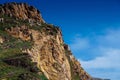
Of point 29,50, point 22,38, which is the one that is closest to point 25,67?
point 29,50

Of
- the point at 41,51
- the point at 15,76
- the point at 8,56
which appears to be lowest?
the point at 15,76

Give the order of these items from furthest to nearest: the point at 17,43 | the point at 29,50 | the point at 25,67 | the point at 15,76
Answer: the point at 17,43, the point at 29,50, the point at 25,67, the point at 15,76

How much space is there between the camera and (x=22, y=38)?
653ft

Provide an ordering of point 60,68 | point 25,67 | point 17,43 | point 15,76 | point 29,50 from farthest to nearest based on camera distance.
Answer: point 60,68
point 17,43
point 29,50
point 25,67
point 15,76

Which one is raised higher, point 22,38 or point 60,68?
point 22,38

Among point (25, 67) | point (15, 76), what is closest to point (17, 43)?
point (25, 67)

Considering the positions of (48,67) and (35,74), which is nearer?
(35,74)

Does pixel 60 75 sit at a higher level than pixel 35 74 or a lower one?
higher

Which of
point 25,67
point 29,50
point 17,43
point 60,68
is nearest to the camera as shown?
point 25,67

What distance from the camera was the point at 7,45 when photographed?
180875 millimetres

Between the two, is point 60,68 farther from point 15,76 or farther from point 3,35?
point 15,76

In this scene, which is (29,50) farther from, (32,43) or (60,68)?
(60,68)

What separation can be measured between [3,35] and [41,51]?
740 inches

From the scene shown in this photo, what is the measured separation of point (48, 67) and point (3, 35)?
→ 25061 mm
